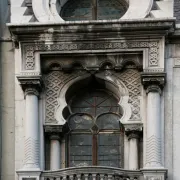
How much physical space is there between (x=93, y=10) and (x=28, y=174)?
482 centimetres

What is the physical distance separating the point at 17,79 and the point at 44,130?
138 centimetres

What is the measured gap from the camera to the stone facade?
3669cm

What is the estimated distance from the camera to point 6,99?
3741 cm

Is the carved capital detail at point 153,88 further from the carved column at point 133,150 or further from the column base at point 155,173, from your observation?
the column base at point 155,173

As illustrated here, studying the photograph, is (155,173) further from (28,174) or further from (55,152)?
(28,174)

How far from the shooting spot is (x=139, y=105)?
122 feet

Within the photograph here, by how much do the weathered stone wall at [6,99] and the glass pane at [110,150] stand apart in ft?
6.70

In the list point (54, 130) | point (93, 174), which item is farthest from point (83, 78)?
point (93, 174)

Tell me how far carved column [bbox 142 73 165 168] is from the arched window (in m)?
0.96

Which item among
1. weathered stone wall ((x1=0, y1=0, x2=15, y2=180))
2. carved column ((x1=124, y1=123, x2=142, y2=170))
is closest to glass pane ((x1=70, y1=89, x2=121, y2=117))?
carved column ((x1=124, y1=123, x2=142, y2=170))

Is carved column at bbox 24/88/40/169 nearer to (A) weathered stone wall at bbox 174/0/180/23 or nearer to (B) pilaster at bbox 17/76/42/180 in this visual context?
(B) pilaster at bbox 17/76/42/180

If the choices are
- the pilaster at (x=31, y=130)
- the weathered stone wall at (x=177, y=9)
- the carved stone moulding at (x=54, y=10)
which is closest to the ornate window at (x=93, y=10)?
the carved stone moulding at (x=54, y=10)

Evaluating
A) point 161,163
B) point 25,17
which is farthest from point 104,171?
point 25,17

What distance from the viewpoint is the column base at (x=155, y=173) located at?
35.8m
